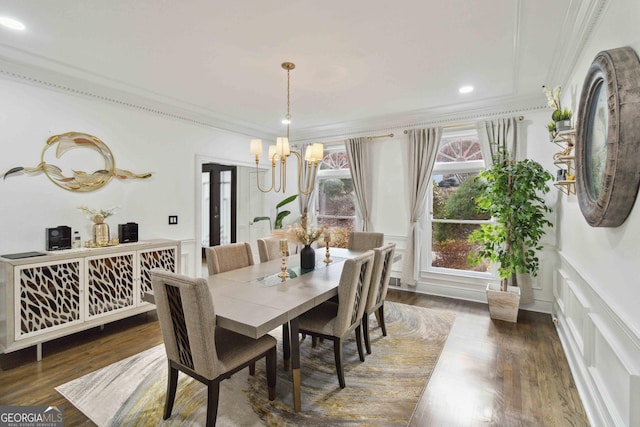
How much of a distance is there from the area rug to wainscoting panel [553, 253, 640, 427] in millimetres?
1014

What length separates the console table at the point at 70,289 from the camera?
102 inches

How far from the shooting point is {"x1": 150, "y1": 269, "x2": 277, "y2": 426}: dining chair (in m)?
1.69

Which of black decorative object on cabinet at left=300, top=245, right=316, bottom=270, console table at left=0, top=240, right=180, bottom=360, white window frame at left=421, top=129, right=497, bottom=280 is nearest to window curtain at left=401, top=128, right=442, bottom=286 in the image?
white window frame at left=421, top=129, right=497, bottom=280

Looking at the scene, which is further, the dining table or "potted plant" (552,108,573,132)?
"potted plant" (552,108,573,132)

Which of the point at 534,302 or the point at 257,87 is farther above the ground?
the point at 257,87

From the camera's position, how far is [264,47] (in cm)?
256

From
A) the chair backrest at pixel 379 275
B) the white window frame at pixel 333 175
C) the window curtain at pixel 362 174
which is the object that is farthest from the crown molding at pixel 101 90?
the chair backrest at pixel 379 275

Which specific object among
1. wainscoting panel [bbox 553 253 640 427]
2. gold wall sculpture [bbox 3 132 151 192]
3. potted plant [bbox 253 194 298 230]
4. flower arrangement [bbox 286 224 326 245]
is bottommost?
wainscoting panel [bbox 553 253 640 427]

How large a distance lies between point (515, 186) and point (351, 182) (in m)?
2.52

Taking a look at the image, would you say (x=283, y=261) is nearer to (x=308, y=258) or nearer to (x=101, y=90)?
(x=308, y=258)

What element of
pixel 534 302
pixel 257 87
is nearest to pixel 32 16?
pixel 257 87

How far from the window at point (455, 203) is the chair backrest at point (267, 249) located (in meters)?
2.42

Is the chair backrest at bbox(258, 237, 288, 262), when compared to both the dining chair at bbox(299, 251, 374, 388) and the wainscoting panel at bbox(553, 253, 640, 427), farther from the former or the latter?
the wainscoting panel at bbox(553, 253, 640, 427)

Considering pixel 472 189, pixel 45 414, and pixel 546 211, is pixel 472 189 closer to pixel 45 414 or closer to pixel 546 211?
pixel 546 211
